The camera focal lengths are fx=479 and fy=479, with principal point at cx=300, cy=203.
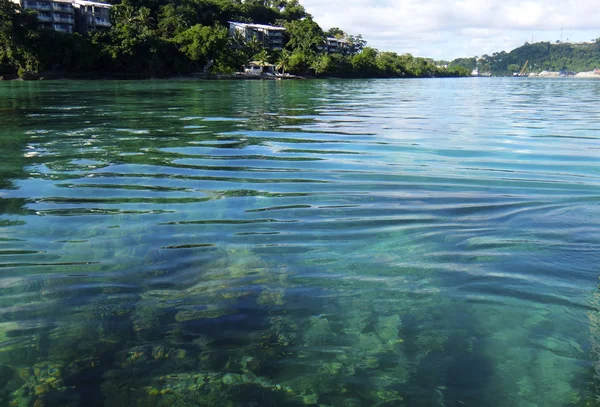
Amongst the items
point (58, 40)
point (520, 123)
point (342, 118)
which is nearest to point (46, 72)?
point (58, 40)

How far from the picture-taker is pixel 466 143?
35.0 ft

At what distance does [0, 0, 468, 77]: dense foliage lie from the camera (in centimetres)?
5544

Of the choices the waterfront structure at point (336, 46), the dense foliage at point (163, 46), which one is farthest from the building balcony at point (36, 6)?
the waterfront structure at point (336, 46)

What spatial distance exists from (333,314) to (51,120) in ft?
46.7

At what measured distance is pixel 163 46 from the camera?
234 ft

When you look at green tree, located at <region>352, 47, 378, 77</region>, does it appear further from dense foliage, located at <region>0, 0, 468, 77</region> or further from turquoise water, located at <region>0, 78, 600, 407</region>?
turquoise water, located at <region>0, 78, 600, 407</region>

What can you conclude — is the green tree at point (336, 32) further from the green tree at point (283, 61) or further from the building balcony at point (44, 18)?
the building balcony at point (44, 18)

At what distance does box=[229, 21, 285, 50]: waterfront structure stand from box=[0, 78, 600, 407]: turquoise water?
96779mm

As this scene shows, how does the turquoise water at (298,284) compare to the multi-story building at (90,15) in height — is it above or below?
below

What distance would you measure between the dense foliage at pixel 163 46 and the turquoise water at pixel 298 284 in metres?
57.2

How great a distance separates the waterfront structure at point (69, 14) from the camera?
6500 cm

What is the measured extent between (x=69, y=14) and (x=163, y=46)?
1341 cm

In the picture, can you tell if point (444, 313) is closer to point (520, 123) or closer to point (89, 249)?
point (89, 249)

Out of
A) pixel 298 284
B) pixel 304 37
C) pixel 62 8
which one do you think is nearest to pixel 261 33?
pixel 304 37
